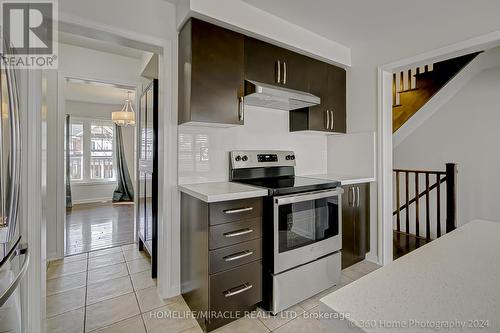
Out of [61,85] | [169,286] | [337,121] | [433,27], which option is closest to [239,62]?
[337,121]

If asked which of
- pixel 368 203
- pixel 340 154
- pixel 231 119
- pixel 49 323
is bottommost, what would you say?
pixel 49 323

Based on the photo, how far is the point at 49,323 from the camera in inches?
66.6

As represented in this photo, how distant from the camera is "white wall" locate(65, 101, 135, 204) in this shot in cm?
588

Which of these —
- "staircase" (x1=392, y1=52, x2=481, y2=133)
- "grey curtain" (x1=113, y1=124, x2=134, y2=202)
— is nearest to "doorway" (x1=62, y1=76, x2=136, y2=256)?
"grey curtain" (x1=113, y1=124, x2=134, y2=202)

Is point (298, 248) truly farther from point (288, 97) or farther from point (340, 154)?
point (340, 154)

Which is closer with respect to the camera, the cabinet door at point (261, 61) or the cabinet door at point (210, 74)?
the cabinet door at point (210, 74)

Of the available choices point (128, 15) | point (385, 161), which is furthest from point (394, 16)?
point (128, 15)

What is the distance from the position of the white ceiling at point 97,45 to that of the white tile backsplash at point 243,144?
1.40 meters

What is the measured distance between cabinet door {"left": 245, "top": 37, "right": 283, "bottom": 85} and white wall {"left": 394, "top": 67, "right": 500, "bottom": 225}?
9.63 ft

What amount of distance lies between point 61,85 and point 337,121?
124 inches

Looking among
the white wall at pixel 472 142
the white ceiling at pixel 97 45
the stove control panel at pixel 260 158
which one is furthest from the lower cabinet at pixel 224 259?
the white wall at pixel 472 142

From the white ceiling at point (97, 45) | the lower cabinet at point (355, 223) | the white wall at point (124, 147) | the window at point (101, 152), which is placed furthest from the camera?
the window at point (101, 152)

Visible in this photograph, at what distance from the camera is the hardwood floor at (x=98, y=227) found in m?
3.25

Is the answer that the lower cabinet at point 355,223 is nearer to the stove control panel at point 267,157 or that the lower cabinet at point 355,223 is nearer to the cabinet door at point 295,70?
the stove control panel at point 267,157
